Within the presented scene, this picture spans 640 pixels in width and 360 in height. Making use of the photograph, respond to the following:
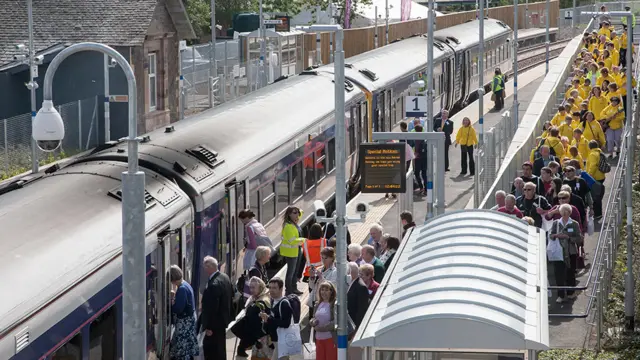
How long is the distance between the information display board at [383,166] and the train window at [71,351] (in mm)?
7083

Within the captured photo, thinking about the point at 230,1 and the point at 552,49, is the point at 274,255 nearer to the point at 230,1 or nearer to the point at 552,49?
the point at 230,1

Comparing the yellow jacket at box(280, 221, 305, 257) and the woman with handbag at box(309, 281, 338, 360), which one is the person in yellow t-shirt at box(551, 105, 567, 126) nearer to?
the yellow jacket at box(280, 221, 305, 257)

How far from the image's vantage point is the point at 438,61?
128ft

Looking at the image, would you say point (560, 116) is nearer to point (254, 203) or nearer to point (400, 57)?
point (254, 203)

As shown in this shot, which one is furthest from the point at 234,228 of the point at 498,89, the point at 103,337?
the point at 498,89

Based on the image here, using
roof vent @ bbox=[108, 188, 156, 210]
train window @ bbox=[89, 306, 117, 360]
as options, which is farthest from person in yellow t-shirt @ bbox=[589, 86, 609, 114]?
train window @ bbox=[89, 306, 117, 360]

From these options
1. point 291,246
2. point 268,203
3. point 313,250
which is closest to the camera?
point 313,250

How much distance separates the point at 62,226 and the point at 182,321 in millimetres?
2241

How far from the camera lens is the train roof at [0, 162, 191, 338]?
1130 cm

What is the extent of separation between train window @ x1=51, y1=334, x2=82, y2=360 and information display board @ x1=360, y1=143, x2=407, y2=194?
7.08m

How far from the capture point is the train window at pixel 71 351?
37.4 ft

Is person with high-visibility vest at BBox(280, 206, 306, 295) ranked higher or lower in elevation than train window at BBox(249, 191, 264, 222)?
lower

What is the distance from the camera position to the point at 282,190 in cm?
2153

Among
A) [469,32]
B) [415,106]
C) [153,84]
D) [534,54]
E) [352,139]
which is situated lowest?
[352,139]
